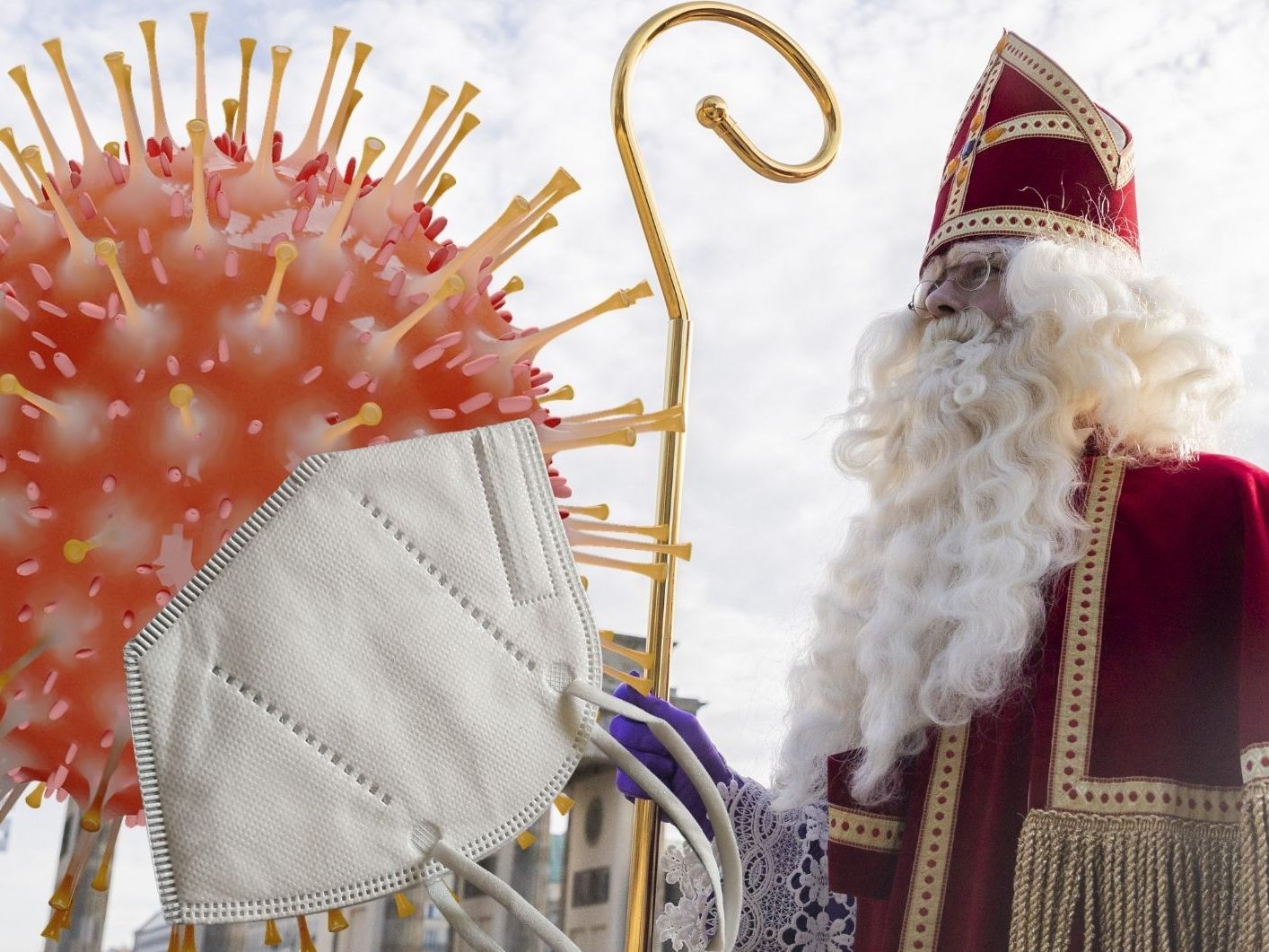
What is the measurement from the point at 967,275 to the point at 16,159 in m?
1.22

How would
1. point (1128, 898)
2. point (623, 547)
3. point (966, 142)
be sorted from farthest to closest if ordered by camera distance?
point (966, 142) < point (1128, 898) < point (623, 547)

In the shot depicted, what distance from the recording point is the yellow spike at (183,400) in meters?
0.98

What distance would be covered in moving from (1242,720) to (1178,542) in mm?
235

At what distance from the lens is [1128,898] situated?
54.2 inches

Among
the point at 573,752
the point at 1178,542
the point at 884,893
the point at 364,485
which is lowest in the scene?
the point at 884,893

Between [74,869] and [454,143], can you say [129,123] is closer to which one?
[454,143]

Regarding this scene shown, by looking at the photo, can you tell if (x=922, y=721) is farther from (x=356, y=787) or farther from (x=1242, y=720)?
(x=356, y=787)

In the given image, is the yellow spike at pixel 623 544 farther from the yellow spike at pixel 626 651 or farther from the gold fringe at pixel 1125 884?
the gold fringe at pixel 1125 884

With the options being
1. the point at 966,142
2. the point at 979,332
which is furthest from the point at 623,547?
the point at 966,142

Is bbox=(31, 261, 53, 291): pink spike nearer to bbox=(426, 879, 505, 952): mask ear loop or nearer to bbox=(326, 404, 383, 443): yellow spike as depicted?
bbox=(326, 404, 383, 443): yellow spike

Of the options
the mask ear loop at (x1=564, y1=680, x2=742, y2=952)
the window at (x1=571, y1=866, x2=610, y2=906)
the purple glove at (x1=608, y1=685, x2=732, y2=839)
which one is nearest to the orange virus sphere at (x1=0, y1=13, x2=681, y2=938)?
the mask ear loop at (x1=564, y1=680, x2=742, y2=952)

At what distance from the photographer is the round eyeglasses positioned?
5.99 feet

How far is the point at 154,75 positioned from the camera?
118 centimetres

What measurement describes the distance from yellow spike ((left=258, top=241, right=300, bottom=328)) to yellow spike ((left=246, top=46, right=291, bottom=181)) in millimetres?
122
